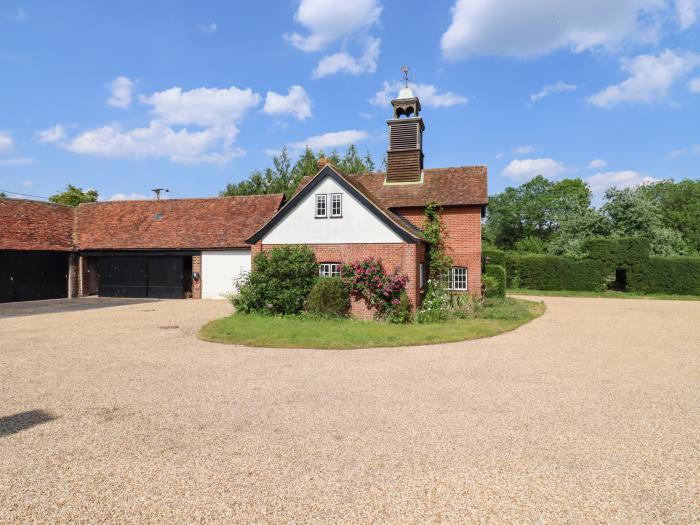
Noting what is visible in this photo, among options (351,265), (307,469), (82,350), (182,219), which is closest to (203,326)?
(82,350)

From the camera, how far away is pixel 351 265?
52.4 feet

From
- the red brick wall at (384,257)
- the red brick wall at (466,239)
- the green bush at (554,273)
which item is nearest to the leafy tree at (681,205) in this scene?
the green bush at (554,273)

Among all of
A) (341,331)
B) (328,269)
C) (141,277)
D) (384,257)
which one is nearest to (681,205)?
(384,257)

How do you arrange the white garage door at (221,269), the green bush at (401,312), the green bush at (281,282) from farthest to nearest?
the white garage door at (221,269) → the green bush at (281,282) → the green bush at (401,312)

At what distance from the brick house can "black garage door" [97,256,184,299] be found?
6 centimetres

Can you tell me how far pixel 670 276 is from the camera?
2797 cm

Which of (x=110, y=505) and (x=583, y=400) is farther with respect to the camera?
(x=583, y=400)

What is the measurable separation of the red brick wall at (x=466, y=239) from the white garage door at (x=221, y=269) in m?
11.0

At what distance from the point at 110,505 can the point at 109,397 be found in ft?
11.8

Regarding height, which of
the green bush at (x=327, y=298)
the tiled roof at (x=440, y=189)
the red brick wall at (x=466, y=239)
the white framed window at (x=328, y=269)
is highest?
the tiled roof at (x=440, y=189)

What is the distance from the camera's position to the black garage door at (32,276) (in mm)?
21812

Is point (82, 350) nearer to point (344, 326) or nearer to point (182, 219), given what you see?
point (344, 326)

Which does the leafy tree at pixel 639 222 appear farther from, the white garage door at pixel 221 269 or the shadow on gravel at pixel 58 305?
the shadow on gravel at pixel 58 305

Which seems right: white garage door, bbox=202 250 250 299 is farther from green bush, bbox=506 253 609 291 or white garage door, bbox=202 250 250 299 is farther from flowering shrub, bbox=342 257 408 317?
green bush, bbox=506 253 609 291
